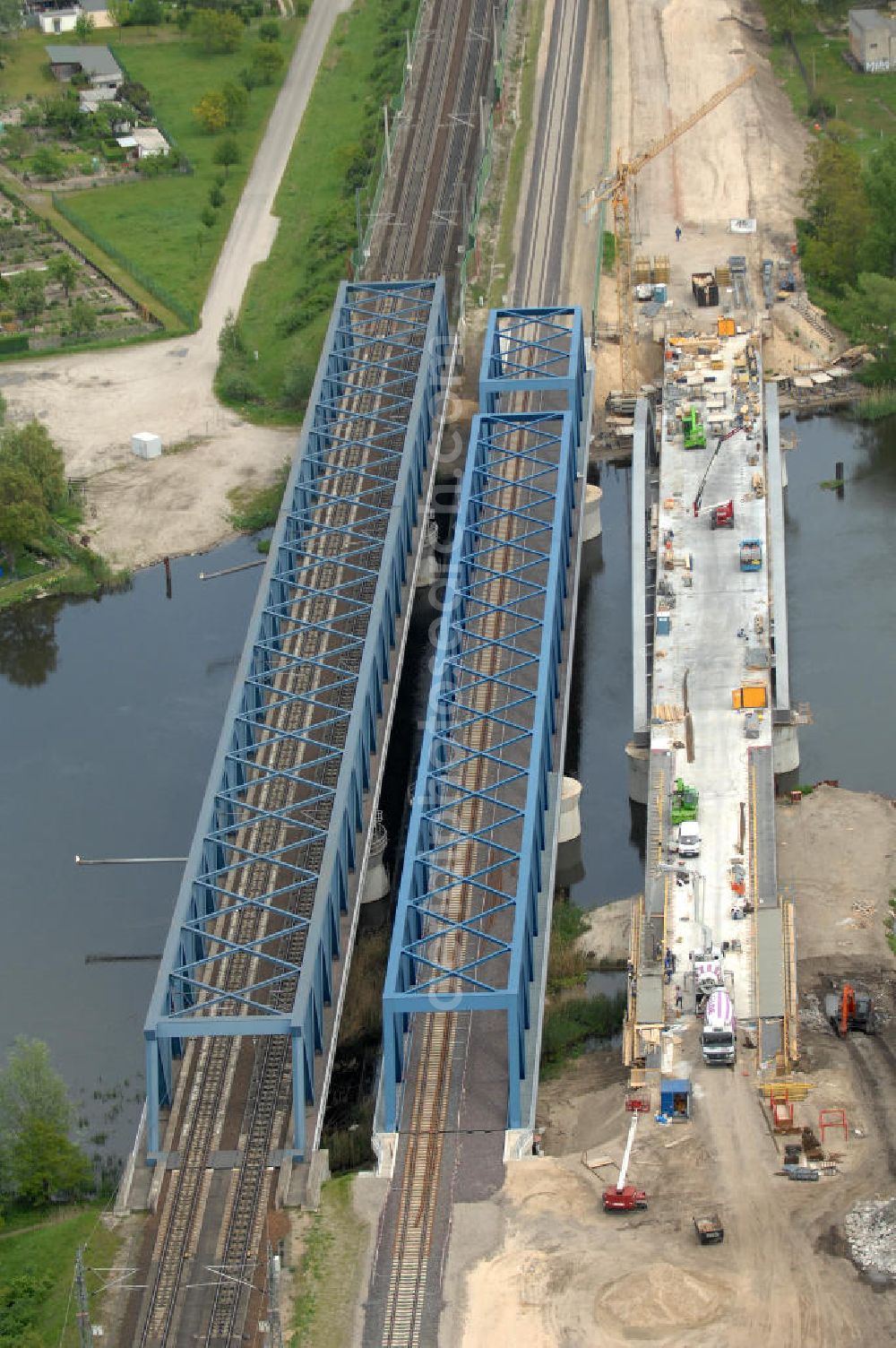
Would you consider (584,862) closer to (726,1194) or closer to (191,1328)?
(726,1194)

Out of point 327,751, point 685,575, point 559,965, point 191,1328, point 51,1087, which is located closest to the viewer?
point 191,1328

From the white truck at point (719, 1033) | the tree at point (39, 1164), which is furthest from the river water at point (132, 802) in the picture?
the white truck at point (719, 1033)

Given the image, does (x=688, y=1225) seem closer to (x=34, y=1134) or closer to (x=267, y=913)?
(x=34, y=1134)

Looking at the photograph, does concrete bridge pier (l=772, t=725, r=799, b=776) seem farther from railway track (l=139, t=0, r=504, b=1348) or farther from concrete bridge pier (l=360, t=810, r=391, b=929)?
railway track (l=139, t=0, r=504, b=1348)

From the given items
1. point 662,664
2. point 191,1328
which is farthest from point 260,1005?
point 662,664

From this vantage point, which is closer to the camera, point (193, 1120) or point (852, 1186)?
point (852, 1186)

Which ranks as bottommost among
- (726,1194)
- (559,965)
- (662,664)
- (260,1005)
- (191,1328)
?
(191,1328)

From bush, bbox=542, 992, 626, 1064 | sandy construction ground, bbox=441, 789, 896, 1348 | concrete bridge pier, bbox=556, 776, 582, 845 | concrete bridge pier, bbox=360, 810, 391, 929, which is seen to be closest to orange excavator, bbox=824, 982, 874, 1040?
sandy construction ground, bbox=441, 789, 896, 1348
